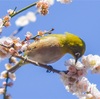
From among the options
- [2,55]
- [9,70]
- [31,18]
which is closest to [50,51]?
[9,70]

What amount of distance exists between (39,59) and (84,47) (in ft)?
2.31

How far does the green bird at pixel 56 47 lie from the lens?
4047mm

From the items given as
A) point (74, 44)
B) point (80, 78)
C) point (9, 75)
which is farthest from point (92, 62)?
point (74, 44)

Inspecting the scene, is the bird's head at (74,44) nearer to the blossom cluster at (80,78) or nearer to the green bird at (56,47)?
the green bird at (56,47)

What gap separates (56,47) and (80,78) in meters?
1.79

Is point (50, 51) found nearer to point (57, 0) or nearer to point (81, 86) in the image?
point (57, 0)

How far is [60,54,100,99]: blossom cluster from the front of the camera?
8.23ft

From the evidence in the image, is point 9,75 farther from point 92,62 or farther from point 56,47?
point 56,47

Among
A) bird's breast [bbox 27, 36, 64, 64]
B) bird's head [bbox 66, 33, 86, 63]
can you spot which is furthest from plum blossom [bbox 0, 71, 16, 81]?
bird's head [bbox 66, 33, 86, 63]

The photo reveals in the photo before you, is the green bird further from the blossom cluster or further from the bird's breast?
the blossom cluster

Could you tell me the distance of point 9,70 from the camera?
2648mm

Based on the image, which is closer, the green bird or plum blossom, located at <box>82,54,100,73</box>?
plum blossom, located at <box>82,54,100,73</box>

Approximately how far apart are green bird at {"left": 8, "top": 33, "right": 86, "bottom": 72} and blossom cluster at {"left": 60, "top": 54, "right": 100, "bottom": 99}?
4.59 feet

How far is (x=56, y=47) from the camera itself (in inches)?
168
